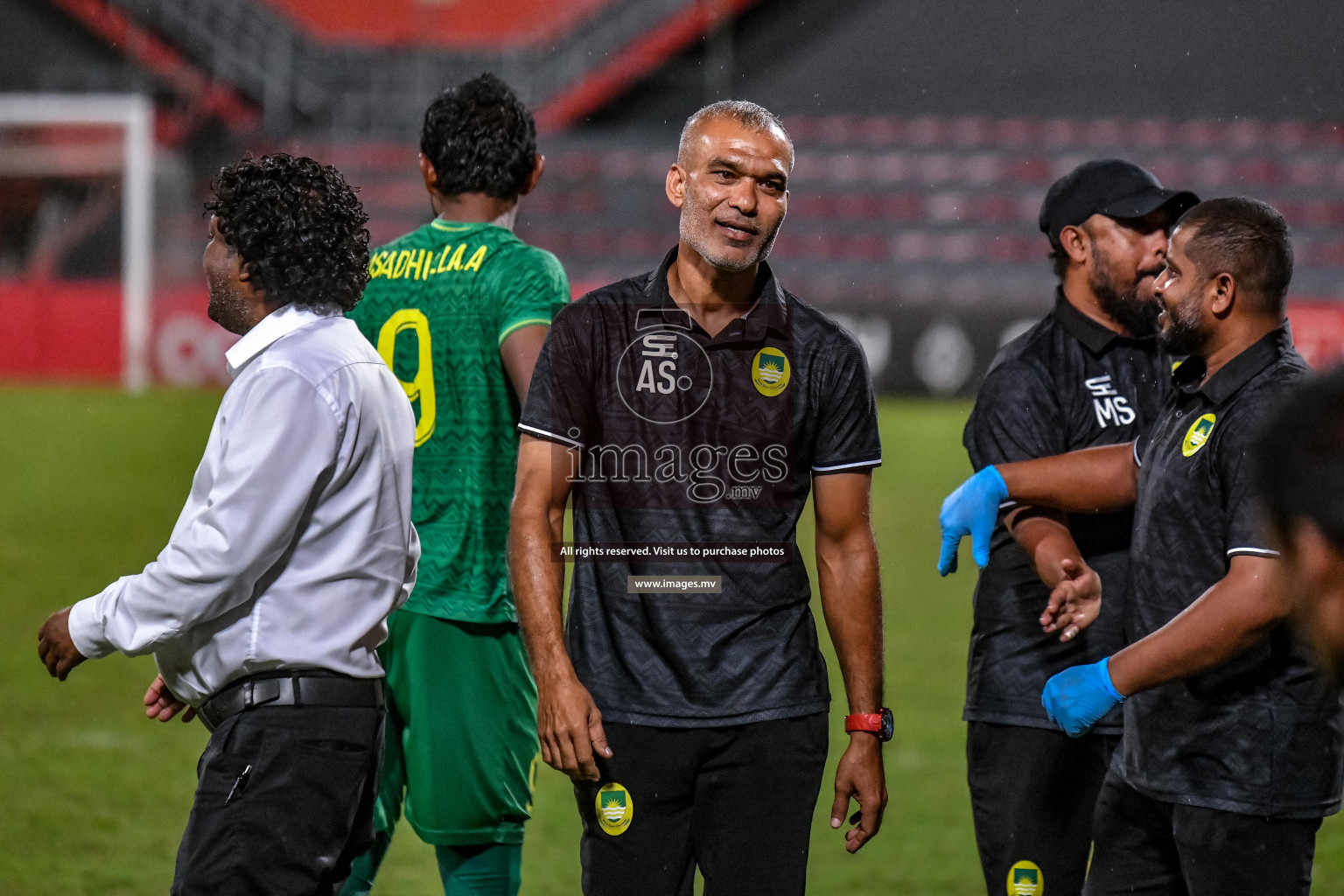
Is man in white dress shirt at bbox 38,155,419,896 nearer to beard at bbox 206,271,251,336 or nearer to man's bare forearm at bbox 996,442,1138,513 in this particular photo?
beard at bbox 206,271,251,336

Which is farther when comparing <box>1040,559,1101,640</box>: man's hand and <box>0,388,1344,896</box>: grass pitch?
<box>0,388,1344,896</box>: grass pitch

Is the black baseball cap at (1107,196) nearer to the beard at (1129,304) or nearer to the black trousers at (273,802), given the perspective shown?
the beard at (1129,304)

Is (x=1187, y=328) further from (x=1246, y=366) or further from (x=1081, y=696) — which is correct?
(x=1081, y=696)

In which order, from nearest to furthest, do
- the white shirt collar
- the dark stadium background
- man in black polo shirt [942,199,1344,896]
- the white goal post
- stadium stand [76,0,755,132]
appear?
1. the white shirt collar
2. man in black polo shirt [942,199,1344,896]
3. the dark stadium background
4. the white goal post
5. stadium stand [76,0,755,132]

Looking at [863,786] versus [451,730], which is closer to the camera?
[863,786]

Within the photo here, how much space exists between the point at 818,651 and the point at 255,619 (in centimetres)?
101

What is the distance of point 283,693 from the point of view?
246 cm

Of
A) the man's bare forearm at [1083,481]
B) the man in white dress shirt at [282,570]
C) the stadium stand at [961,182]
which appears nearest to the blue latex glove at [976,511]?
the man's bare forearm at [1083,481]

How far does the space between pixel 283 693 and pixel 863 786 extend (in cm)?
103

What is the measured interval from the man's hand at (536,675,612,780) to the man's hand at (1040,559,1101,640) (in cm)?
98

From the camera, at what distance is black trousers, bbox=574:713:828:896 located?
8.58ft

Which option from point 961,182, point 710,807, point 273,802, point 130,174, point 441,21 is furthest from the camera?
point 441,21

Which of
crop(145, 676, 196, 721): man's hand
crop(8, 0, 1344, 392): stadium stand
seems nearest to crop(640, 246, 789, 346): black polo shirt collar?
crop(145, 676, 196, 721): man's hand

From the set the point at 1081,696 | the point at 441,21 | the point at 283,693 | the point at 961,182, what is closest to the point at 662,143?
the point at 961,182
